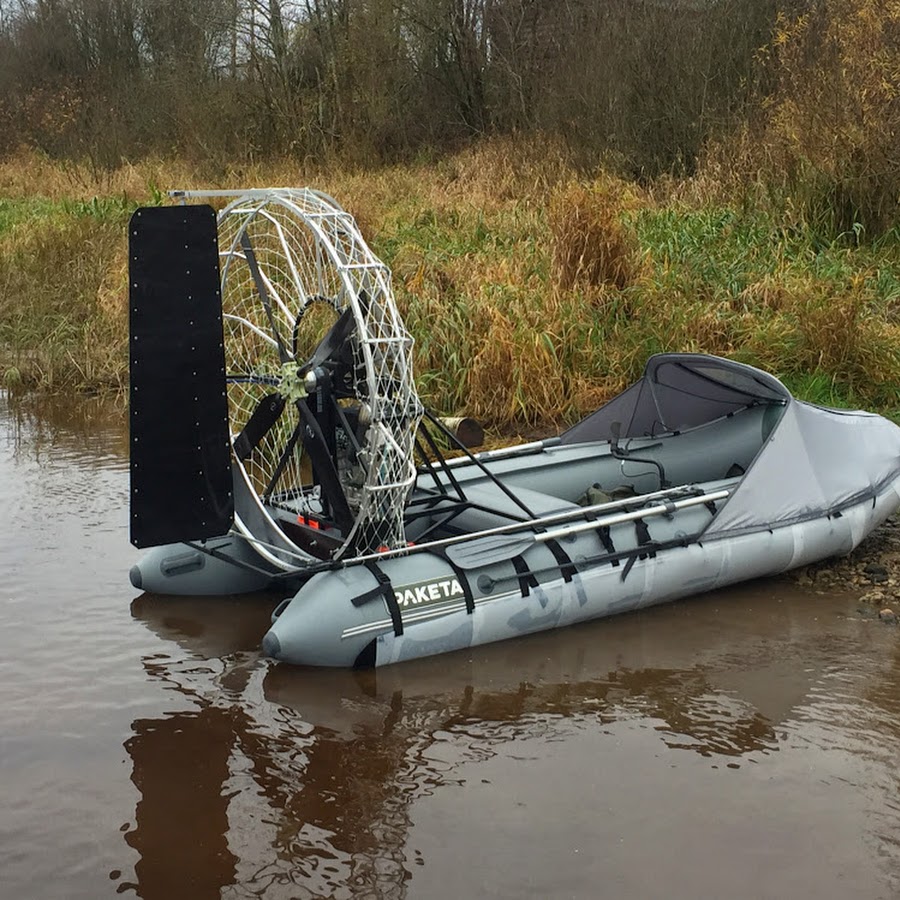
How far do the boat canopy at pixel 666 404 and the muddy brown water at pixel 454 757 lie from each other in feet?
4.82

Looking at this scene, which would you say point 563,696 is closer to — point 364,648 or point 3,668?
point 364,648

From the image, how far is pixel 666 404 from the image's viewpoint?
24.7 feet

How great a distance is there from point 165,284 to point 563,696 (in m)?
2.47

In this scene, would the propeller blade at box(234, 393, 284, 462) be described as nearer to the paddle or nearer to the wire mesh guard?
the wire mesh guard

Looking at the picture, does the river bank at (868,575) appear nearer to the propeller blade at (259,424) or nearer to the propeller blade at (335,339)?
the propeller blade at (335,339)

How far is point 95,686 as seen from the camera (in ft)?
16.9

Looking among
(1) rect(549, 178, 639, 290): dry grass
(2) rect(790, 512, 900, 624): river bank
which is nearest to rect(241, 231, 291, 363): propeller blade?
(2) rect(790, 512, 900, 624): river bank

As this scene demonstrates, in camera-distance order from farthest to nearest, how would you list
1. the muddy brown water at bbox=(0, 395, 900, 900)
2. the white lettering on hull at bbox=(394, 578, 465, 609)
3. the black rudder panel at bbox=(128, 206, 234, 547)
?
the white lettering on hull at bbox=(394, 578, 465, 609)
the black rudder panel at bbox=(128, 206, 234, 547)
the muddy brown water at bbox=(0, 395, 900, 900)

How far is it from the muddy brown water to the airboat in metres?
0.24

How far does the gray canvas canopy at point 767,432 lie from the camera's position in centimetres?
621

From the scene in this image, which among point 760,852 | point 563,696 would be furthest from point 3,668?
point 760,852

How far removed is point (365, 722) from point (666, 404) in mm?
3477

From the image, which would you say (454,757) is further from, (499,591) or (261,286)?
(261,286)

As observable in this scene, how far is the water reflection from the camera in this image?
3934 mm
